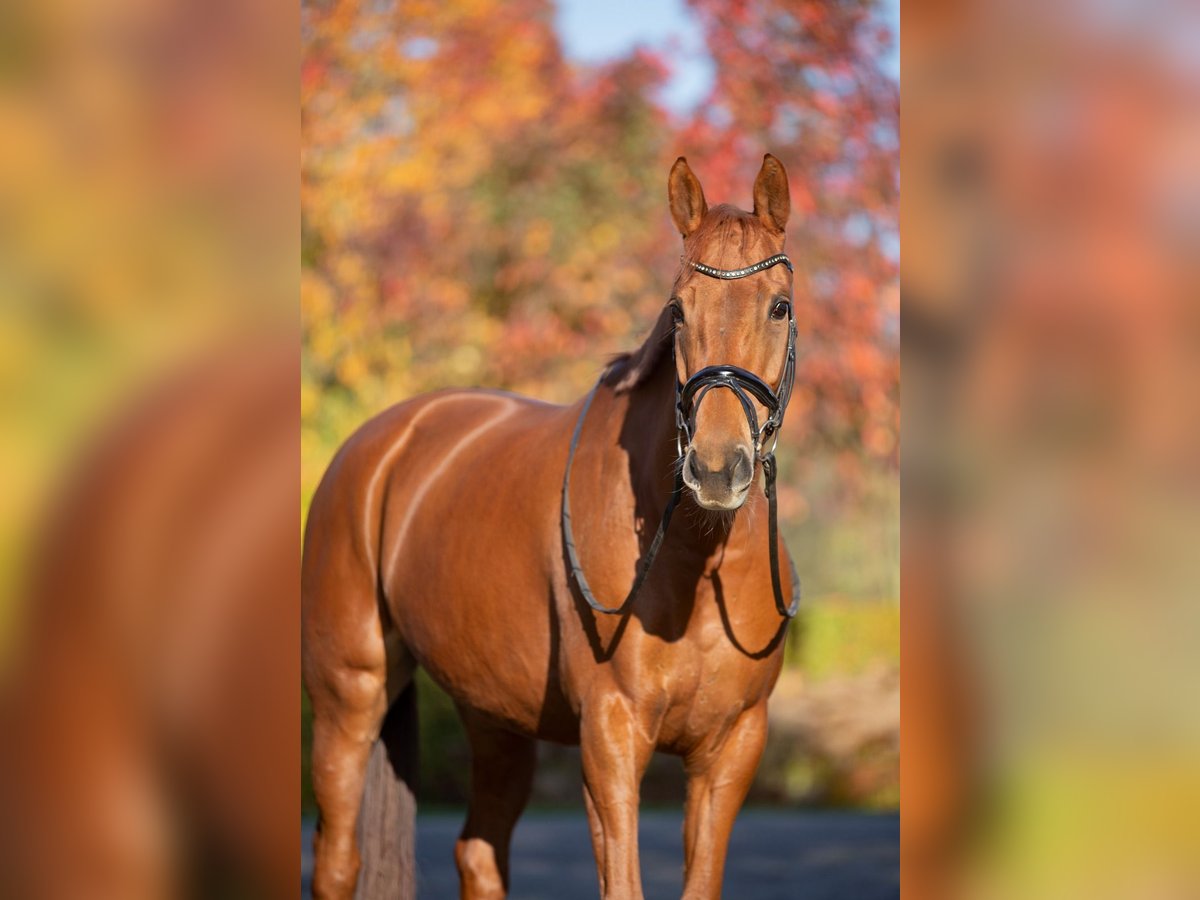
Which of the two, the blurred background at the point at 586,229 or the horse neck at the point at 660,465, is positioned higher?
the blurred background at the point at 586,229

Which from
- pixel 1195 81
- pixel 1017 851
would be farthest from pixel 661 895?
pixel 1195 81

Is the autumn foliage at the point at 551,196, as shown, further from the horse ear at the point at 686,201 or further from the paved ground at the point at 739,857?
the horse ear at the point at 686,201

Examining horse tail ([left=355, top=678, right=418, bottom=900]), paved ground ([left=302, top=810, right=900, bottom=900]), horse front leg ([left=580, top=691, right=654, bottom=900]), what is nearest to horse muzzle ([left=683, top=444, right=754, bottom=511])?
horse front leg ([left=580, top=691, right=654, bottom=900])

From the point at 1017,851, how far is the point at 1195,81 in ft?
3.45

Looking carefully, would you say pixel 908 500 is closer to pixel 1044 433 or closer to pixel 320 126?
pixel 1044 433

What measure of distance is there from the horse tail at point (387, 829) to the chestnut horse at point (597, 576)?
0.03 m

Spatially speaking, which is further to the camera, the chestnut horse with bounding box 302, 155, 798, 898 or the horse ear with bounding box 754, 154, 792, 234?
the horse ear with bounding box 754, 154, 792, 234

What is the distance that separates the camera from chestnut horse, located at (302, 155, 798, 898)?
3000 mm

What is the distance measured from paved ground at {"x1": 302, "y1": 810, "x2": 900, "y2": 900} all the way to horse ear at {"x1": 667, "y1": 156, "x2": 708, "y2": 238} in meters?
3.12

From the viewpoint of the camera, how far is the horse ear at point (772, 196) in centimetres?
311

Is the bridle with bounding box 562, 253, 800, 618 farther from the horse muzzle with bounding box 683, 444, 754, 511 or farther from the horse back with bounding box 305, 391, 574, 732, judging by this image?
the horse back with bounding box 305, 391, 574, 732

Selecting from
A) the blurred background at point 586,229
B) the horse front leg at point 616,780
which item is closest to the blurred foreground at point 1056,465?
the horse front leg at point 616,780

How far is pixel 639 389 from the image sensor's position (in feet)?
11.9

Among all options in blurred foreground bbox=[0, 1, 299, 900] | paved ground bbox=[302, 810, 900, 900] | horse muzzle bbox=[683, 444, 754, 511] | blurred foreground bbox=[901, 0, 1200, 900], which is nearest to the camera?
blurred foreground bbox=[0, 1, 299, 900]
